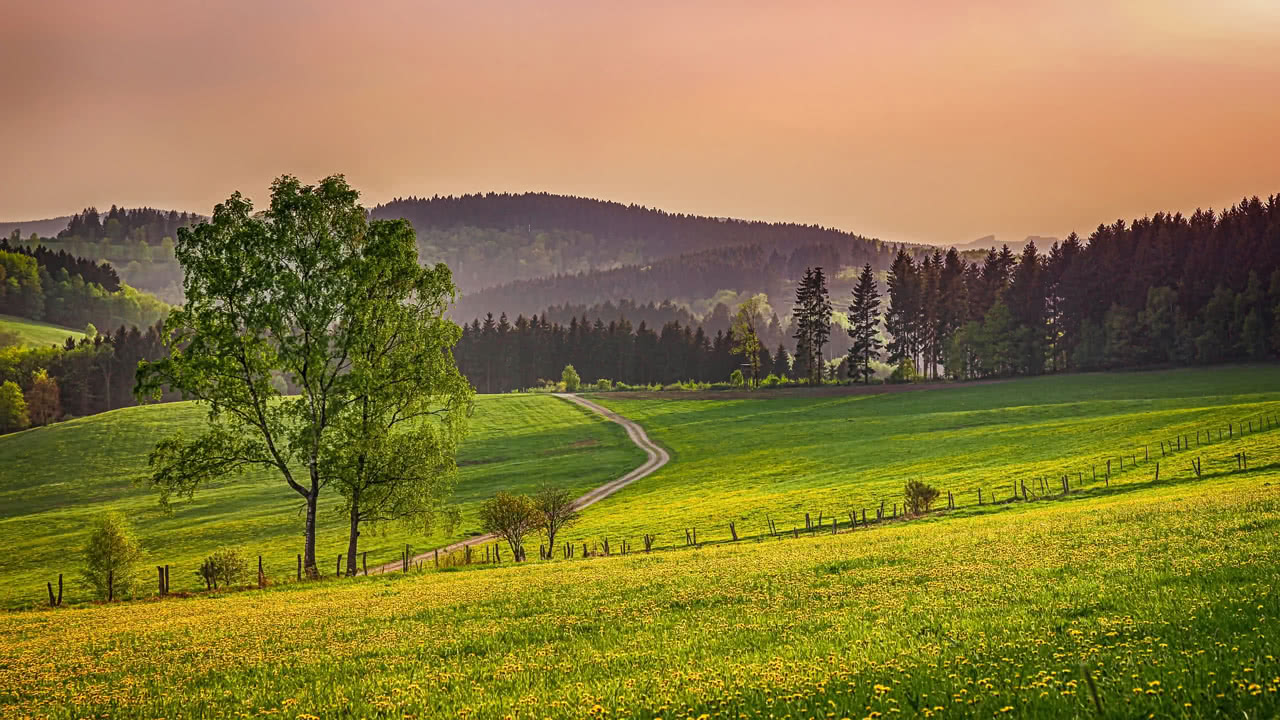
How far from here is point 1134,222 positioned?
150500mm

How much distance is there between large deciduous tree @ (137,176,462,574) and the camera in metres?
38.2

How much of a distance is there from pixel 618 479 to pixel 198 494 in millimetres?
51026

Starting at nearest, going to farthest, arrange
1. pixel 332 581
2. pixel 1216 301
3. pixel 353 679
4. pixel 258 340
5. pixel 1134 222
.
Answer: pixel 353 679 < pixel 332 581 < pixel 258 340 < pixel 1216 301 < pixel 1134 222

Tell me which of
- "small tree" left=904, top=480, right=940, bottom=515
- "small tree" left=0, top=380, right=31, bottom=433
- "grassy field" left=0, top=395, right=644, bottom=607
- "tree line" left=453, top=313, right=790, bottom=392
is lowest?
"grassy field" left=0, top=395, right=644, bottom=607

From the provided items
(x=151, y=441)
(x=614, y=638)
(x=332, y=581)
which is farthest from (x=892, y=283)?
(x=614, y=638)

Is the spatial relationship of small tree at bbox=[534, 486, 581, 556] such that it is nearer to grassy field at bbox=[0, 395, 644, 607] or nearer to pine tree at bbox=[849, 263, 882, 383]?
grassy field at bbox=[0, 395, 644, 607]

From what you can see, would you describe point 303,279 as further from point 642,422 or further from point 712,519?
point 642,422

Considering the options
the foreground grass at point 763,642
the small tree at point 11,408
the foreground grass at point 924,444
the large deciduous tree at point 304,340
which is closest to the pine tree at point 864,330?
the foreground grass at point 924,444

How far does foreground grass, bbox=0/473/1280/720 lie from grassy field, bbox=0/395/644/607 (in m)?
39.9

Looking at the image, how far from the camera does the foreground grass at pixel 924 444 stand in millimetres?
57750

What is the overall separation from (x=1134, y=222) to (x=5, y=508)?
18101 centimetres

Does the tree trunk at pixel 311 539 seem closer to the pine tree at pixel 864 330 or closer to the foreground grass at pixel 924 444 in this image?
the foreground grass at pixel 924 444

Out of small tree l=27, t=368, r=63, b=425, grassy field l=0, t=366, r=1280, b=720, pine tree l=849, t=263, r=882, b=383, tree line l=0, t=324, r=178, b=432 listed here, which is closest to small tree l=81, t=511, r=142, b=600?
grassy field l=0, t=366, r=1280, b=720

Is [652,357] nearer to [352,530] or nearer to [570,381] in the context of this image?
[570,381]
